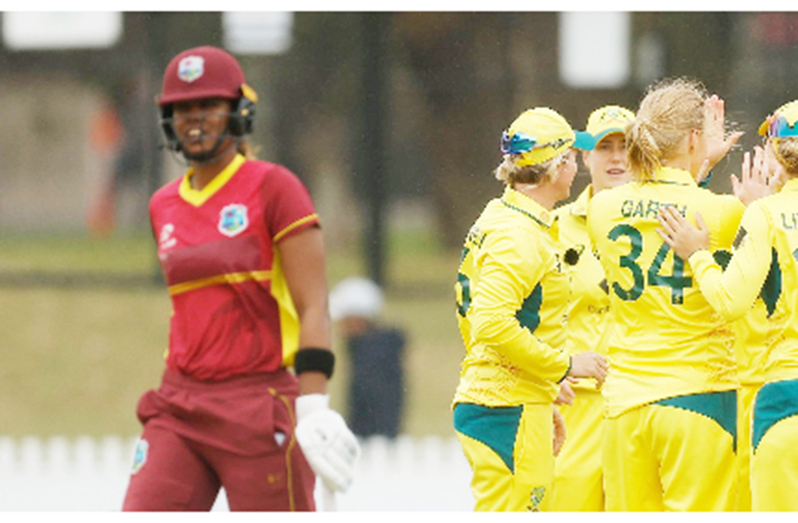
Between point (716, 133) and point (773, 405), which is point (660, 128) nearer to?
point (716, 133)

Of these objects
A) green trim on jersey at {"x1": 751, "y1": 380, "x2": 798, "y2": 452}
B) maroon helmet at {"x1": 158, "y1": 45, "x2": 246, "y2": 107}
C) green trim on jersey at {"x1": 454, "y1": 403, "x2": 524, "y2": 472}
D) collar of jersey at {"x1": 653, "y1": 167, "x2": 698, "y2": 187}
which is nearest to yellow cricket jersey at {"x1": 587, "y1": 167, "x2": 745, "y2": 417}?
collar of jersey at {"x1": 653, "y1": 167, "x2": 698, "y2": 187}

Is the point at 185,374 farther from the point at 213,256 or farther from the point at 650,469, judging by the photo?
the point at 650,469

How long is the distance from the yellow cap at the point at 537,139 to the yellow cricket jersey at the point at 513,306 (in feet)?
0.44

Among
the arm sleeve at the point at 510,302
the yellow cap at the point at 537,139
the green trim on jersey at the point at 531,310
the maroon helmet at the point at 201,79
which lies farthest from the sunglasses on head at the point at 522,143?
the maroon helmet at the point at 201,79

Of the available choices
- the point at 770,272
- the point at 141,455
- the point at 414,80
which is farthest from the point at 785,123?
the point at 414,80

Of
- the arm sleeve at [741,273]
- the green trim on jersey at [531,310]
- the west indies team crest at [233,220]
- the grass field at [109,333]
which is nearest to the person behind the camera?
the arm sleeve at [741,273]

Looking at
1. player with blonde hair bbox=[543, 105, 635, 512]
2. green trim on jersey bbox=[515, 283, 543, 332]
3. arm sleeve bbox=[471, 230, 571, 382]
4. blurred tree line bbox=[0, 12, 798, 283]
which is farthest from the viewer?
blurred tree line bbox=[0, 12, 798, 283]

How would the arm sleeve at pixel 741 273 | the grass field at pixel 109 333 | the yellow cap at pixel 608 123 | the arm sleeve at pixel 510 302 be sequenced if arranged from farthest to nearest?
the grass field at pixel 109 333 → the yellow cap at pixel 608 123 → the arm sleeve at pixel 510 302 → the arm sleeve at pixel 741 273

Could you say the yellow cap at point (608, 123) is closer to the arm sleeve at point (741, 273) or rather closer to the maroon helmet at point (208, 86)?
the arm sleeve at point (741, 273)

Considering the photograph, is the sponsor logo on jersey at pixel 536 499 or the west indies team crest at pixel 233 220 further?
the sponsor logo on jersey at pixel 536 499

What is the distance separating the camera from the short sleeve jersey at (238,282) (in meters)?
4.61

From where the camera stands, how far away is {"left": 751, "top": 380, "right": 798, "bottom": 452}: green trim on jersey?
4.60 metres

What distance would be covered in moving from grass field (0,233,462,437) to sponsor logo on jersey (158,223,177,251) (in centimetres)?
753

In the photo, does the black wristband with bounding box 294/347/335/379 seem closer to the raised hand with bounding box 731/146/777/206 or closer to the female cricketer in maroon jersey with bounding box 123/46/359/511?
Result: the female cricketer in maroon jersey with bounding box 123/46/359/511
